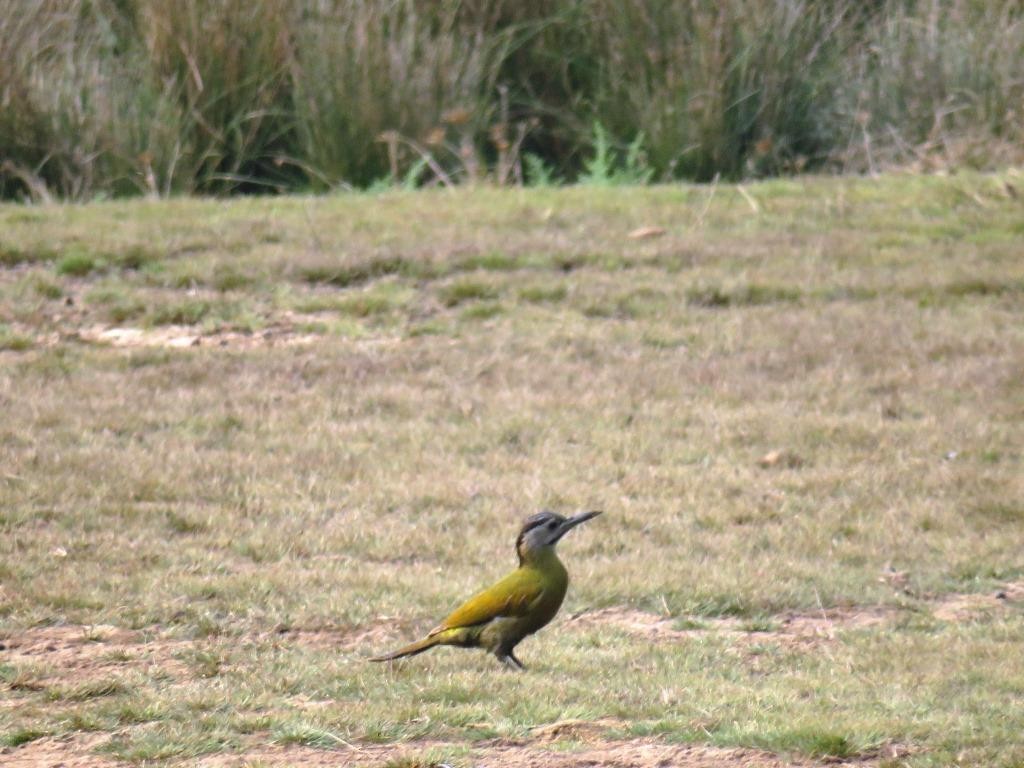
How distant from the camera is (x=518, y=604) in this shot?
17.8ft

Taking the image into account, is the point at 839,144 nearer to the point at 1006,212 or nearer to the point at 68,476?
the point at 1006,212

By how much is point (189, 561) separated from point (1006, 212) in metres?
7.23

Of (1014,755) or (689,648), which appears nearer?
(1014,755)

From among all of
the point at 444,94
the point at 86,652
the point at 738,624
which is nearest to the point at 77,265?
the point at 444,94

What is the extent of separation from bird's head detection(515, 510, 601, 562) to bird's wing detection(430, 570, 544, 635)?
0.09m

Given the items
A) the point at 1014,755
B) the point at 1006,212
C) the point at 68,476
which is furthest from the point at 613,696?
the point at 1006,212

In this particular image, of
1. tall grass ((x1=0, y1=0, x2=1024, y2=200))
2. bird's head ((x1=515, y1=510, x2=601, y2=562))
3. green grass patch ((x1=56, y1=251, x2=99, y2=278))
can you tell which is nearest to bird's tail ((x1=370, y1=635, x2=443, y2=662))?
bird's head ((x1=515, y1=510, x2=601, y2=562))

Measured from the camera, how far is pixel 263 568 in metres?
6.79

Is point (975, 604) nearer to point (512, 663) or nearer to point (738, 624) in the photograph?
point (738, 624)

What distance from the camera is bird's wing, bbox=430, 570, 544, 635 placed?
17.8ft

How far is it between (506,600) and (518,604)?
41mm

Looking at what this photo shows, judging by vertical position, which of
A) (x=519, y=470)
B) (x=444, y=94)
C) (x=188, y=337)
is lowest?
(x=188, y=337)

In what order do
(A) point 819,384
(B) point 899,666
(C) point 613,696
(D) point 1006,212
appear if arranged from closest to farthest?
(C) point 613,696
(B) point 899,666
(A) point 819,384
(D) point 1006,212

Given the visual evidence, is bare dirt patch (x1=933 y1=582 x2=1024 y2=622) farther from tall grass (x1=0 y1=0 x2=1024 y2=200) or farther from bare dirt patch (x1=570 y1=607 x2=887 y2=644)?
tall grass (x1=0 y1=0 x2=1024 y2=200)
